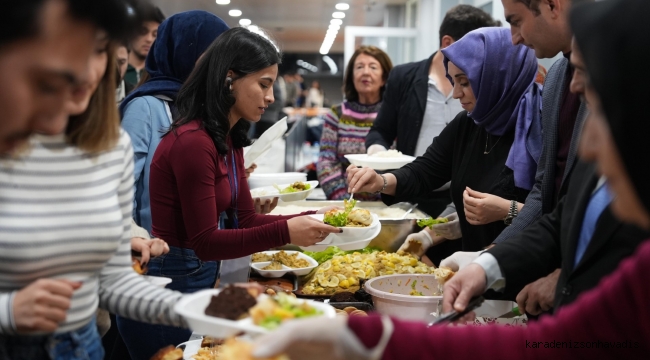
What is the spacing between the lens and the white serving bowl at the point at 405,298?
2135 mm

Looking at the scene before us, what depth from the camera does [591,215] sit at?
4.77 feet

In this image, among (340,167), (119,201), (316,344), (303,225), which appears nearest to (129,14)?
(119,201)

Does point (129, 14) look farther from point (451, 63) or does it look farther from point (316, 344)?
point (451, 63)

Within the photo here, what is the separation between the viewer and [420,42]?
968 cm

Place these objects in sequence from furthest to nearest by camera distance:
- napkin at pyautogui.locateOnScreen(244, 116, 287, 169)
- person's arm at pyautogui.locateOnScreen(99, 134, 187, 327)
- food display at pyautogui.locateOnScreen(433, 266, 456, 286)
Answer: napkin at pyautogui.locateOnScreen(244, 116, 287, 169) → food display at pyautogui.locateOnScreen(433, 266, 456, 286) → person's arm at pyautogui.locateOnScreen(99, 134, 187, 327)

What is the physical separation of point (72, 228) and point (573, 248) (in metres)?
1.12

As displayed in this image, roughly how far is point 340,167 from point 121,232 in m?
3.64

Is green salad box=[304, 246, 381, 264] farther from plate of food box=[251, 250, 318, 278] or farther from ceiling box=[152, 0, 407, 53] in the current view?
ceiling box=[152, 0, 407, 53]

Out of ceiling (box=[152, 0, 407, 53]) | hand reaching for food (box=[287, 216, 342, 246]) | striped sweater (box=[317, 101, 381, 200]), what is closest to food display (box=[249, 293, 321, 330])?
hand reaching for food (box=[287, 216, 342, 246])

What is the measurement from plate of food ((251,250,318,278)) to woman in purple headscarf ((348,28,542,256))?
73 cm

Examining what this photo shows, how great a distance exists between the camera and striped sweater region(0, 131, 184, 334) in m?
1.20

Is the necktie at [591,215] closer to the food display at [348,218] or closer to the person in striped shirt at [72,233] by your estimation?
the person in striped shirt at [72,233]

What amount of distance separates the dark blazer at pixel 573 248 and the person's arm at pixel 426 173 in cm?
127

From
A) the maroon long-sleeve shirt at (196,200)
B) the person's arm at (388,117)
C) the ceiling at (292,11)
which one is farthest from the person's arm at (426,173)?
the ceiling at (292,11)
